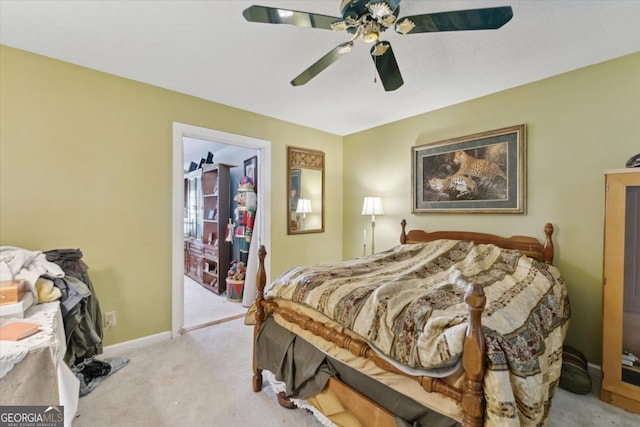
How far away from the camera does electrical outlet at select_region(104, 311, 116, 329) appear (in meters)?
A: 2.44

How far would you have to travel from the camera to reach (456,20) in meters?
1.32

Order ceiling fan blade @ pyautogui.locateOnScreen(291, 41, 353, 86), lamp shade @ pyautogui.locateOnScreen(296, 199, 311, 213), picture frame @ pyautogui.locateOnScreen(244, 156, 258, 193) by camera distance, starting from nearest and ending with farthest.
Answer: ceiling fan blade @ pyautogui.locateOnScreen(291, 41, 353, 86), lamp shade @ pyautogui.locateOnScreen(296, 199, 311, 213), picture frame @ pyautogui.locateOnScreen(244, 156, 258, 193)

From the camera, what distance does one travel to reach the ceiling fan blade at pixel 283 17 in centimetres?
129

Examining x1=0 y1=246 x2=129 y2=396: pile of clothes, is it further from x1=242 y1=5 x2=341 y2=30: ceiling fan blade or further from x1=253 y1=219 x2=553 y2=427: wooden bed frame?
x1=242 y1=5 x2=341 y2=30: ceiling fan blade

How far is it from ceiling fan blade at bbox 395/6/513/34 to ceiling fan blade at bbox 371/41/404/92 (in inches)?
6.8

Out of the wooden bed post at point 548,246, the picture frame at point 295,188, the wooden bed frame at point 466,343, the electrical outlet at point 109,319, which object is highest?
the picture frame at point 295,188

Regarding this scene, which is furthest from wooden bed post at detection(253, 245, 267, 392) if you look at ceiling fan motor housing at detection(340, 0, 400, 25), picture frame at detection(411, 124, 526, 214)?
picture frame at detection(411, 124, 526, 214)

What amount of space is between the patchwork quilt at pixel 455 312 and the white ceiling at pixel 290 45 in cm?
164

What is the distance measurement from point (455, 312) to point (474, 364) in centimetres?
37

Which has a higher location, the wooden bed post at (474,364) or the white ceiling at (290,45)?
the white ceiling at (290,45)

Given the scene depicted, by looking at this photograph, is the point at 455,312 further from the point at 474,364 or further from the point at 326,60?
the point at 326,60

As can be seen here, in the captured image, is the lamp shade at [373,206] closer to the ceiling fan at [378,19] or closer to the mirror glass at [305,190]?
the mirror glass at [305,190]

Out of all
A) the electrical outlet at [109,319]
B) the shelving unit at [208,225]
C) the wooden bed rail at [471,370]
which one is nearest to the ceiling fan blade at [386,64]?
the wooden bed rail at [471,370]

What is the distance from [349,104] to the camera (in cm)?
312
